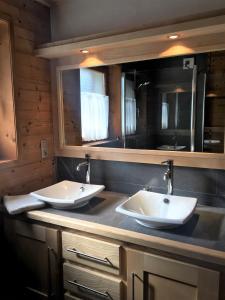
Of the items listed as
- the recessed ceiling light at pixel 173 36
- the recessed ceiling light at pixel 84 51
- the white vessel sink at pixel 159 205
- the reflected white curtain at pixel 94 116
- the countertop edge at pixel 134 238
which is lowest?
the countertop edge at pixel 134 238

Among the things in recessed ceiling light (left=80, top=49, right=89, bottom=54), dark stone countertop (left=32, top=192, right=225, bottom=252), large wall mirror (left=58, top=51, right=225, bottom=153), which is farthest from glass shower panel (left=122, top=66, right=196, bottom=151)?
dark stone countertop (left=32, top=192, right=225, bottom=252)

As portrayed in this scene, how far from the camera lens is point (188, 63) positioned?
5.29 ft

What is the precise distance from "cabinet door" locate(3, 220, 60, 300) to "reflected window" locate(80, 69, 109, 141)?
82cm

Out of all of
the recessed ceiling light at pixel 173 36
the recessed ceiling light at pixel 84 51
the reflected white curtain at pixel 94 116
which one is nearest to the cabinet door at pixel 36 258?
the reflected white curtain at pixel 94 116

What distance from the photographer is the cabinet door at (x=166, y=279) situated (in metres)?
1.11

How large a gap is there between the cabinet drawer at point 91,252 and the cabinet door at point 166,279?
0.28 ft

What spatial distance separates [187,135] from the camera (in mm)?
1674

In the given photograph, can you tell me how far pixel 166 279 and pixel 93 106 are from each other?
1323 millimetres

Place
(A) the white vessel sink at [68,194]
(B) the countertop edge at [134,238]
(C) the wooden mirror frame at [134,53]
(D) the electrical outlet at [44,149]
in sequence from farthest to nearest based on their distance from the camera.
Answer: (D) the electrical outlet at [44,149] → (A) the white vessel sink at [68,194] → (C) the wooden mirror frame at [134,53] → (B) the countertop edge at [134,238]

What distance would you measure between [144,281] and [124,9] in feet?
5.66

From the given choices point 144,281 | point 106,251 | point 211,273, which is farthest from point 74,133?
point 211,273

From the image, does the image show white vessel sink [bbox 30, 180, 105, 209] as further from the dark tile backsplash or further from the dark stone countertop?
the dark tile backsplash

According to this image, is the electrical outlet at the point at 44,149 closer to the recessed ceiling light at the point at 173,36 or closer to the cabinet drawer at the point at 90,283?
the cabinet drawer at the point at 90,283

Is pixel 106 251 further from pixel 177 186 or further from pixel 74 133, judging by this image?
pixel 74 133
